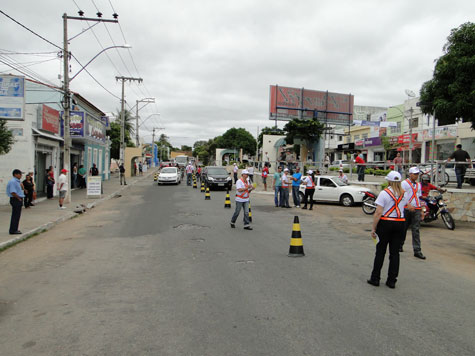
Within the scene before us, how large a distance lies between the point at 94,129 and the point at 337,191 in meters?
18.6

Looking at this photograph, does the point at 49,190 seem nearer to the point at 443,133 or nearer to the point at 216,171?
the point at 216,171

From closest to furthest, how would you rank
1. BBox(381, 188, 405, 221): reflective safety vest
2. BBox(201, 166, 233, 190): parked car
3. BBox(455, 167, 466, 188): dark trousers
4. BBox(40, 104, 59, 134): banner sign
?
BBox(381, 188, 405, 221): reflective safety vest → BBox(455, 167, 466, 188): dark trousers → BBox(40, 104, 59, 134): banner sign → BBox(201, 166, 233, 190): parked car

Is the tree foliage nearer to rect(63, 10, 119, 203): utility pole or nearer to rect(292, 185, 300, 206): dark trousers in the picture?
rect(292, 185, 300, 206): dark trousers

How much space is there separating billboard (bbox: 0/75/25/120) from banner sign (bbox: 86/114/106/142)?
11.0 meters

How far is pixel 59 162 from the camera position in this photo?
22.9m

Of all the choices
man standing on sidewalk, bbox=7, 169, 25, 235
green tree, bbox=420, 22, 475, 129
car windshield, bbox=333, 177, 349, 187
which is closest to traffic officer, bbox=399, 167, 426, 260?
green tree, bbox=420, 22, 475, 129

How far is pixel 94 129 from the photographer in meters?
27.7

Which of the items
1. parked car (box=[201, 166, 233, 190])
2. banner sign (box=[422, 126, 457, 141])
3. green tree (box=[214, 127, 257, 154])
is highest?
green tree (box=[214, 127, 257, 154])

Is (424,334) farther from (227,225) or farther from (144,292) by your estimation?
(227,225)

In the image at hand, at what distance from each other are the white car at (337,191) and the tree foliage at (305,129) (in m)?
22.0

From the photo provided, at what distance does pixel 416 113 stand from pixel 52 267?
40.3 meters

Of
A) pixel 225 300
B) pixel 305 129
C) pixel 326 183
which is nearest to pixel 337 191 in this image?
pixel 326 183

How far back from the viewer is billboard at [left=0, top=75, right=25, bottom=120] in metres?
13.3

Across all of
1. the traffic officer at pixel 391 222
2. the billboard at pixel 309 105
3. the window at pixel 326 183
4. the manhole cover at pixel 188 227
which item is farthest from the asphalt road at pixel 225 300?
the billboard at pixel 309 105
